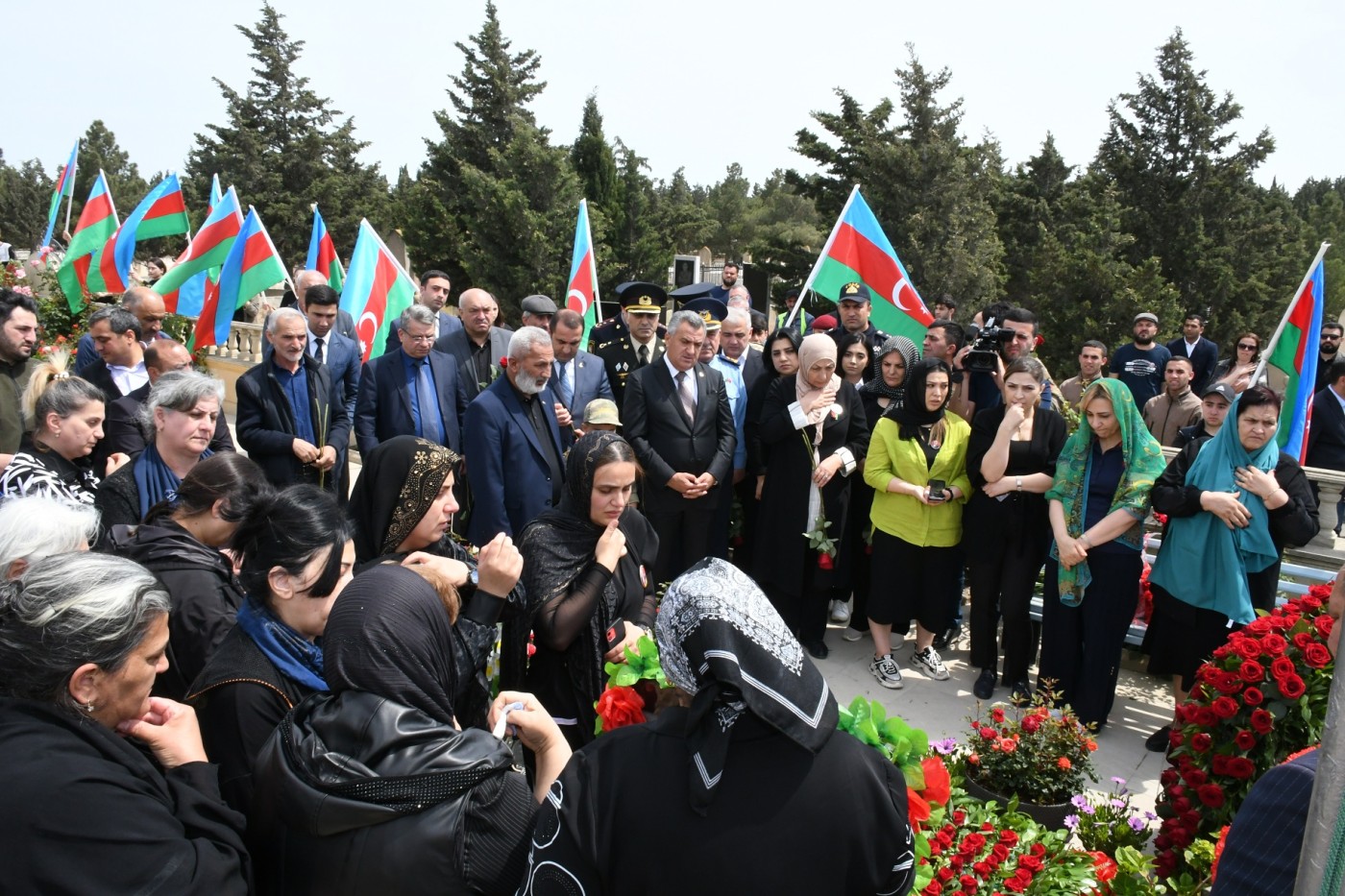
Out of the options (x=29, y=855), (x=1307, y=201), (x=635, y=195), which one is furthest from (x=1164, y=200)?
(x=1307, y=201)

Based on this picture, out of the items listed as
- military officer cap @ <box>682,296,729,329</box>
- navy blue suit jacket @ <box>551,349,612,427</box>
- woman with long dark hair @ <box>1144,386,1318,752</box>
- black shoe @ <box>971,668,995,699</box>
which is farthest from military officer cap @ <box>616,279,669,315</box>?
woman with long dark hair @ <box>1144,386,1318,752</box>

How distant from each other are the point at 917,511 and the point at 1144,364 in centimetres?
525

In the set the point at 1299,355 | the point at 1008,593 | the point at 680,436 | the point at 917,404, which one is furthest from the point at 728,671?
the point at 1299,355

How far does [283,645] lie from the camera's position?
206cm

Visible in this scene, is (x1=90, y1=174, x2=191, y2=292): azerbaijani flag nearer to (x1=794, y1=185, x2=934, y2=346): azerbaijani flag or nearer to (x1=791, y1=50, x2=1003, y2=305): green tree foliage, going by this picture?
(x1=794, y1=185, x2=934, y2=346): azerbaijani flag

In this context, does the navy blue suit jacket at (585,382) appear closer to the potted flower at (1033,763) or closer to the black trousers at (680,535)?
the black trousers at (680,535)

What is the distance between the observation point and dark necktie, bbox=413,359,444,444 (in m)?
5.64

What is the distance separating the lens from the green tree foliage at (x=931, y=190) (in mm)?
20766

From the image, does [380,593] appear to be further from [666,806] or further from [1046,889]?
[1046,889]

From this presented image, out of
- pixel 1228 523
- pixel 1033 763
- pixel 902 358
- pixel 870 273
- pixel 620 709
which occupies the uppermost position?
pixel 870 273

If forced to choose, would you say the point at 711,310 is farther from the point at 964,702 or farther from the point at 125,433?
the point at 125,433

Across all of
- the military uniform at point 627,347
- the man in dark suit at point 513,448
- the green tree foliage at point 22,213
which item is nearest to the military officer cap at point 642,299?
the military uniform at point 627,347

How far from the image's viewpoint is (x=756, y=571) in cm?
541

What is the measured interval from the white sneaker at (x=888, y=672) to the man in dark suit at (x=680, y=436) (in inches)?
46.4
